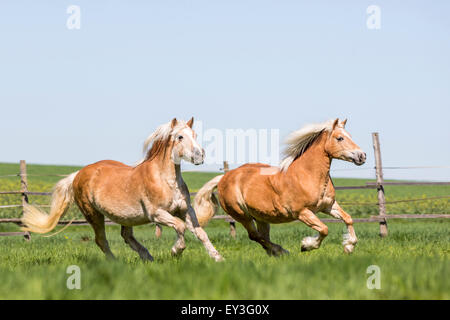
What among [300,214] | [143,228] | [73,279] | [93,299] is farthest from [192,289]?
[143,228]

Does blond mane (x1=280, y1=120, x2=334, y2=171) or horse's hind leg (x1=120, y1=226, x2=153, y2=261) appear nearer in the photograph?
horse's hind leg (x1=120, y1=226, x2=153, y2=261)

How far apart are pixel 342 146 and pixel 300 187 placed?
0.77 meters

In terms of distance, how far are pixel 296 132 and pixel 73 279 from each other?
13.3ft

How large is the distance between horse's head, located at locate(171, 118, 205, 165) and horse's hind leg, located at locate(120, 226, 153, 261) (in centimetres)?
135

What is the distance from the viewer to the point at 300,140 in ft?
25.5

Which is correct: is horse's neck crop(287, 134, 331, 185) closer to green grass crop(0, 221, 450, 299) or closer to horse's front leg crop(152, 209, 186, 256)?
horse's front leg crop(152, 209, 186, 256)

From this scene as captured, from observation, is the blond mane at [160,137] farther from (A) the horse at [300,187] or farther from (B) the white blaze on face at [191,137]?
(A) the horse at [300,187]

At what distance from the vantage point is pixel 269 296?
409cm

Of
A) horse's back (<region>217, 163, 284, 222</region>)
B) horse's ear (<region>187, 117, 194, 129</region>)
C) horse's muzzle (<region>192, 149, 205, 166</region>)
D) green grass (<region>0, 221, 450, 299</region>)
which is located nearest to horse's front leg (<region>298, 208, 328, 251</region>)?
horse's back (<region>217, 163, 284, 222</region>)

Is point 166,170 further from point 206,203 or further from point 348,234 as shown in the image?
point 348,234

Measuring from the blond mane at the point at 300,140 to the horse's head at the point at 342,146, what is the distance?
11 cm

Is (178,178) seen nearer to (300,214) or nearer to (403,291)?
(300,214)

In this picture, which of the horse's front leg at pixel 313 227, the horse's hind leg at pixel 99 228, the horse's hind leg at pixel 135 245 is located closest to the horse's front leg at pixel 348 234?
the horse's front leg at pixel 313 227

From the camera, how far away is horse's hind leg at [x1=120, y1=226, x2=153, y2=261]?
7.27m
